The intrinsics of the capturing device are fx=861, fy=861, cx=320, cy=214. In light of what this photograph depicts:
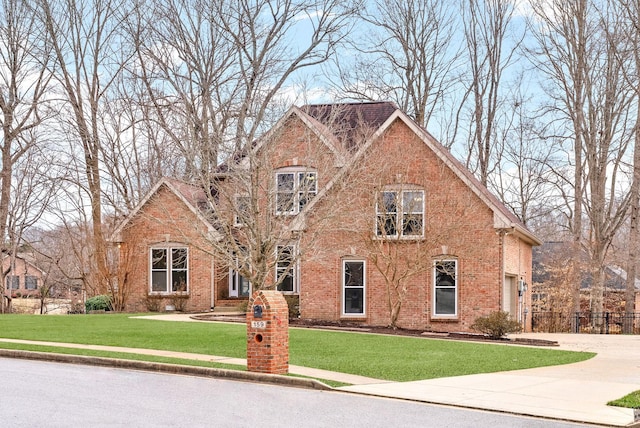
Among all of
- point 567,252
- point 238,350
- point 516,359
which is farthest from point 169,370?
point 567,252

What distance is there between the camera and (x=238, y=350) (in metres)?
20.1

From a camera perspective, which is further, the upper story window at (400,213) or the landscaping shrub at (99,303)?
the landscaping shrub at (99,303)

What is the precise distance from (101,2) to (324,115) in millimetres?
16288

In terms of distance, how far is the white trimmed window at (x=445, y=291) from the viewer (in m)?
30.1

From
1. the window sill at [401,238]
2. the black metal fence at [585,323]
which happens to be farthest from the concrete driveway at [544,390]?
the black metal fence at [585,323]

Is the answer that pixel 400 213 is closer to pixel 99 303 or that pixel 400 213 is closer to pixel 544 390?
pixel 544 390

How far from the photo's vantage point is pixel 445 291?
99.4 ft

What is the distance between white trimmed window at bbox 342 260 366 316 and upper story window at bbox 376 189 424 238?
1.79m

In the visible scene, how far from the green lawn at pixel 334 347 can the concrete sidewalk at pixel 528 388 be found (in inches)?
28.8

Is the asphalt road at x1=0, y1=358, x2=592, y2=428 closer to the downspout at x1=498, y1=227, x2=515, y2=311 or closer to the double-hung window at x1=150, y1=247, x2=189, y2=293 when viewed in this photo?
the downspout at x1=498, y1=227, x2=515, y2=311

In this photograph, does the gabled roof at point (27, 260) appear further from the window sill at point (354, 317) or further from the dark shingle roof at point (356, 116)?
the window sill at point (354, 317)

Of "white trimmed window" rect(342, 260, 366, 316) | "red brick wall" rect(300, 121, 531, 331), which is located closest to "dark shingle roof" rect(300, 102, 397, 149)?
"red brick wall" rect(300, 121, 531, 331)

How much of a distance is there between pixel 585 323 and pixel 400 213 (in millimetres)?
15246

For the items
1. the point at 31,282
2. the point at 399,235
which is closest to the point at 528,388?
the point at 399,235
